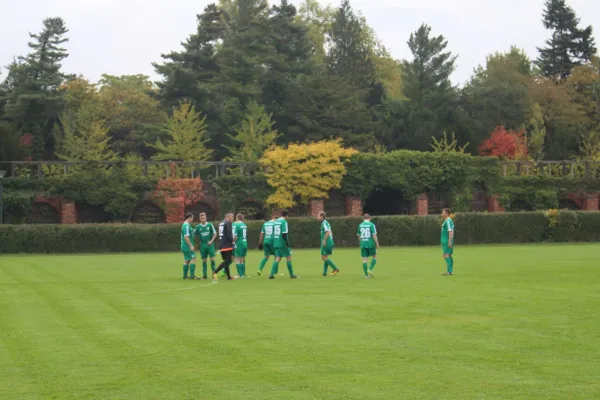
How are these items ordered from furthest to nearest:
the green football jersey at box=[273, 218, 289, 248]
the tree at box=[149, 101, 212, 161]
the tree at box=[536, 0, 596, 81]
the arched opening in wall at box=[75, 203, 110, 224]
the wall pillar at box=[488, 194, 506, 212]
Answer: the tree at box=[536, 0, 596, 81] → the tree at box=[149, 101, 212, 161] → the wall pillar at box=[488, 194, 506, 212] → the arched opening in wall at box=[75, 203, 110, 224] → the green football jersey at box=[273, 218, 289, 248]

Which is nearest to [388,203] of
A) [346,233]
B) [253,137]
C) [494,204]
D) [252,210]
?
[494,204]

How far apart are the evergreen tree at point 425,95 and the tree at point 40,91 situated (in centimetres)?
3161

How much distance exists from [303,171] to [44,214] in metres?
18.4

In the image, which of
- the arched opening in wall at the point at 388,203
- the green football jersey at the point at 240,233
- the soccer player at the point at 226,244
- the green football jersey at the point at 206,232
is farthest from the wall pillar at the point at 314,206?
the soccer player at the point at 226,244

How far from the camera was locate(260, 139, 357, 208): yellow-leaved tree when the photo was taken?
6506cm

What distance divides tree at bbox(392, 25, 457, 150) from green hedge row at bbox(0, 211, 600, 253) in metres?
32.1

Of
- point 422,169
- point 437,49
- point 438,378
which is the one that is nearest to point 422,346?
point 438,378

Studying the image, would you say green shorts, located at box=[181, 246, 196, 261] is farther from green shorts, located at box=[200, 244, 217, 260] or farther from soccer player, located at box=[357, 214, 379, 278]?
soccer player, located at box=[357, 214, 379, 278]

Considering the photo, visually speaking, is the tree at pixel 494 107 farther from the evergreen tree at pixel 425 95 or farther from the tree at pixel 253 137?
the tree at pixel 253 137

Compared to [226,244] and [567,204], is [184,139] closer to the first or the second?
[567,204]

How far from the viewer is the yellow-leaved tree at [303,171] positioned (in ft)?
213

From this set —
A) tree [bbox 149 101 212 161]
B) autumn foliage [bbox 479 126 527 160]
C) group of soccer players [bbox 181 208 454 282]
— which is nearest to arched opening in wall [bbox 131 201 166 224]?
tree [bbox 149 101 212 161]

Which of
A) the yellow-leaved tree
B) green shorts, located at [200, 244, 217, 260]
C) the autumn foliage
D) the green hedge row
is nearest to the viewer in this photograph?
green shorts, located at [200, 244, 217, 260]

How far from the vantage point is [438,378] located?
412 inches
